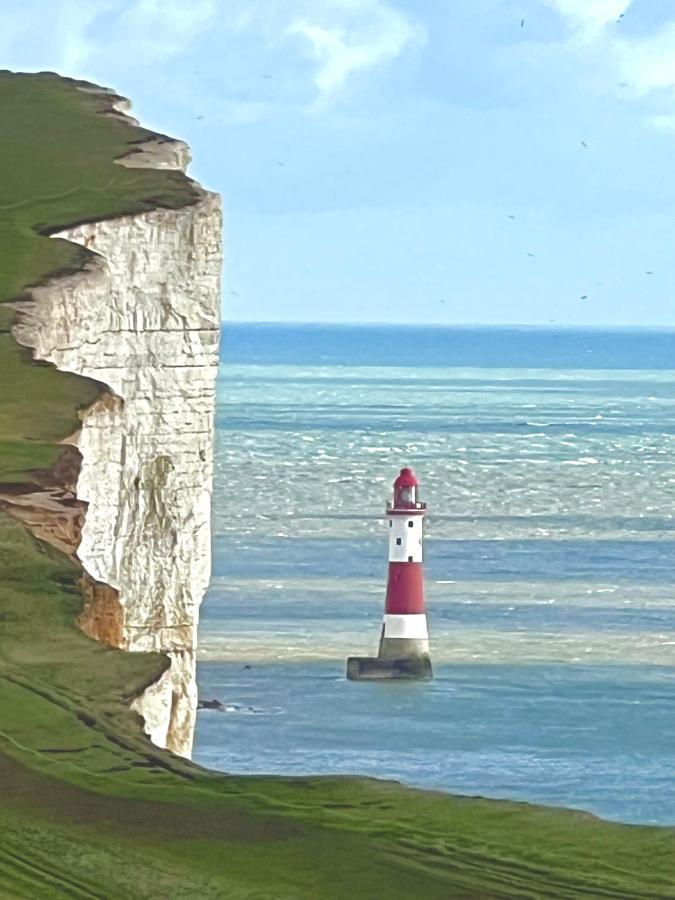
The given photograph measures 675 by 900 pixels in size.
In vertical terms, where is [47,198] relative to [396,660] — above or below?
above

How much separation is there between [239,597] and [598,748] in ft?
39.9

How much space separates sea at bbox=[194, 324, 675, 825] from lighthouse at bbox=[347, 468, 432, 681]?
11.7 inches

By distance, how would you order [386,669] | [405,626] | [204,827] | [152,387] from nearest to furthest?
[204,827]
[152,387]
[386,669]
[405,626]

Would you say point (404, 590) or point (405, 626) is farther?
point (404, 590)

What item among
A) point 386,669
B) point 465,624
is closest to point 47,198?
point 386,669

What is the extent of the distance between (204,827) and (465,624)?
28415 millimetres

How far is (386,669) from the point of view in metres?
34.9

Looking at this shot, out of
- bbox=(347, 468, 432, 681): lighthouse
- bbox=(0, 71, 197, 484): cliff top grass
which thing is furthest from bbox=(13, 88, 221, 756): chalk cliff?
bbox=(347, 468, 432, 681): lighthouse

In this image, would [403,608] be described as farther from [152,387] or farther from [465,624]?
[152,387]

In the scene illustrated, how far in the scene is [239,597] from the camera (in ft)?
136

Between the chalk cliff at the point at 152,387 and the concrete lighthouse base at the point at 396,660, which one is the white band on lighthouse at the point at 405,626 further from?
the chalk cliff at the point at 152,387

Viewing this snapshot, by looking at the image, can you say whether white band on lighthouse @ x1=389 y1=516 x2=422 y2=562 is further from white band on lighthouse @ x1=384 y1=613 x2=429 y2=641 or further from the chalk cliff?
the chalk cliff

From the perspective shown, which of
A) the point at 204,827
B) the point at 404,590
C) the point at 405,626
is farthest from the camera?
the point at 404,590

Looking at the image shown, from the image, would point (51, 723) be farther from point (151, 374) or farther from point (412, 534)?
point (412, 534)
